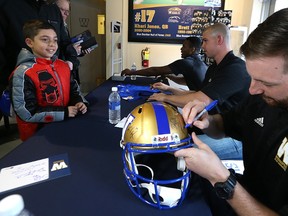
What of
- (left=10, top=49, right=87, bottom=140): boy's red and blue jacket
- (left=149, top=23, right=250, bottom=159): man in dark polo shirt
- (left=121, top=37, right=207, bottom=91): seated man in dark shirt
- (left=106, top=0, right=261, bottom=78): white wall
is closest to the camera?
(left=10, top=49, right=87, bottom=140): boy's red and blue jacket

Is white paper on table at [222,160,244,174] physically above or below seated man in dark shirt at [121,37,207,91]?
below

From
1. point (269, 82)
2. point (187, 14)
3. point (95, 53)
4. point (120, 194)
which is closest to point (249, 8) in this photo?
point (187, 14)

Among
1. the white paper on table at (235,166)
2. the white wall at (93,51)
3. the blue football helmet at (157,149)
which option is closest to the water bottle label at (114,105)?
the blue football helmet at (157,149)

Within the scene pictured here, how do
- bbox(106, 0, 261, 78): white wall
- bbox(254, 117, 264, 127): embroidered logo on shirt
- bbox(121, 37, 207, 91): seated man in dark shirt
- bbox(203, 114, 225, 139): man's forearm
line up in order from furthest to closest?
1. bbox(106, 0, 261, 78): white wall
2. bbox(121, 37, 207, 91): seated man in dark shirt
3. bbox(203, 114, 225, 139): man's forearm
4. bbox(254, 117, 264, 127): embroidered logo on shirt

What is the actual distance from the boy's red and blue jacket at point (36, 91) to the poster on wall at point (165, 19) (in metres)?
2.83

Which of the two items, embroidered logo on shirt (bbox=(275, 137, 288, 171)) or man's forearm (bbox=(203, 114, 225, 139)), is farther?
man's forearm (bbox=(203, 114, 225, 139))

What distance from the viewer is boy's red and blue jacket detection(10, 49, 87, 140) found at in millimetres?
1334

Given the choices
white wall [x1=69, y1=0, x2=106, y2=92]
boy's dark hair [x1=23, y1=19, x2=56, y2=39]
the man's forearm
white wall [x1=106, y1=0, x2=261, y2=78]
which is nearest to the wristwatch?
the man's forearm

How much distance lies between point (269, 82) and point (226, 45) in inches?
42.9

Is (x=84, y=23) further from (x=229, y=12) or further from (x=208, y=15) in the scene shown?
(x=229, y=12)

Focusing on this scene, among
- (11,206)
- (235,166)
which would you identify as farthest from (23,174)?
(235,166)

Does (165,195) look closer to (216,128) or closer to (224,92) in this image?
(216,128)

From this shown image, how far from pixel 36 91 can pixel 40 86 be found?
4cm

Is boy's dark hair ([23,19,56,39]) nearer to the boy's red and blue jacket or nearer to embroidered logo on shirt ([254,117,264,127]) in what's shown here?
the boy's red and blue jacket
